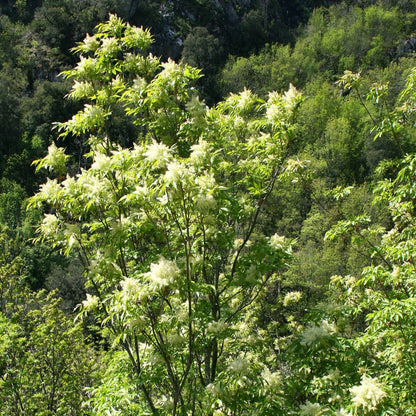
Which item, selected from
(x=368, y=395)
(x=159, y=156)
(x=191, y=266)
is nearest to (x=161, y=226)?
(x=191, y=266)

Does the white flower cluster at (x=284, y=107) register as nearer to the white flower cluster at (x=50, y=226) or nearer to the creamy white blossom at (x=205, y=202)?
the creamy white blossom at (x=205, y=202)

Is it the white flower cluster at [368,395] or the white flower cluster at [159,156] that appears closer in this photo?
the white flower cluster at [368,395]

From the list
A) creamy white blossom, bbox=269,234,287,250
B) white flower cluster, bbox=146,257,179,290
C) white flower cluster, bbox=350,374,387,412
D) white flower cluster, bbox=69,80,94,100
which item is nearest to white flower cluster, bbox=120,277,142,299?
white flower cluster, bbox=146,257,179,290

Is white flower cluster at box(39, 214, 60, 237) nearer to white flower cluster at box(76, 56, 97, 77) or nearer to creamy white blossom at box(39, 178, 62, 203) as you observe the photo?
creamy white blossom at box(39, 178, 62, 203)

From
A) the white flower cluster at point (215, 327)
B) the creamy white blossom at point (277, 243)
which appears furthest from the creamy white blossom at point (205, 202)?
the white flower cluster at point (215, 327)

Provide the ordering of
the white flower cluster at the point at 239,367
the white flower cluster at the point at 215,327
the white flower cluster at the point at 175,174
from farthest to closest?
the white flower cluster at the point at 215,327
the white flower cluster at the point at 239,367
the white flower cluster at the point at 175,174

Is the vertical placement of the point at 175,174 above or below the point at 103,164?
below

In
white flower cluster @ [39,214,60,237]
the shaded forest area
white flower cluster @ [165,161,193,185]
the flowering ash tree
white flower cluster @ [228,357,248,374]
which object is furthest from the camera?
white flower cluster @ [39,214,60,237]

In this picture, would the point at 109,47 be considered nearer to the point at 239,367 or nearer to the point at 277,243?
the point at 277,243

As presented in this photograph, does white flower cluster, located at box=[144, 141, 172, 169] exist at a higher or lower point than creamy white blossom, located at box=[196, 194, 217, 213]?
higher

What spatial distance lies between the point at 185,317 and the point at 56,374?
22.7 ft

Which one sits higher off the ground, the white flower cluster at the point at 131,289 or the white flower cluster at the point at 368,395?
the white flower cluster at the point at 131,289

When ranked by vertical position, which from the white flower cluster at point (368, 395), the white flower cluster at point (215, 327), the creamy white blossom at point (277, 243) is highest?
the creamy white blossom at point (277, 243)

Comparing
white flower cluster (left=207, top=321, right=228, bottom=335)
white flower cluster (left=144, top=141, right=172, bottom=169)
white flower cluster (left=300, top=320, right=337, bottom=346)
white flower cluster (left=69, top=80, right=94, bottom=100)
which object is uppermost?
white flower cluster (left=69, top=80, right=94, bottom=100)
